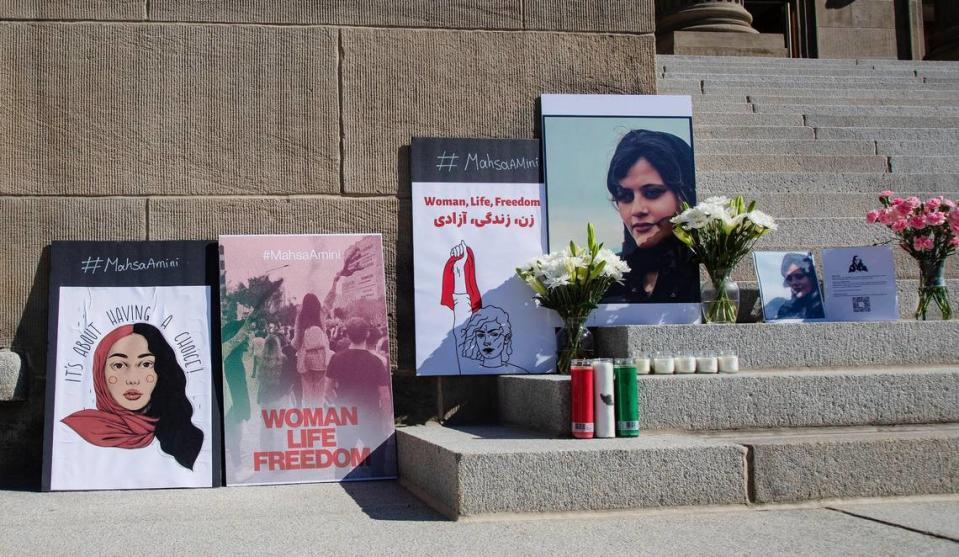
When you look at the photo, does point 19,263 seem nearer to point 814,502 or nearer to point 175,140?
point 175,140

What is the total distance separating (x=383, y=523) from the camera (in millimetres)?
4773

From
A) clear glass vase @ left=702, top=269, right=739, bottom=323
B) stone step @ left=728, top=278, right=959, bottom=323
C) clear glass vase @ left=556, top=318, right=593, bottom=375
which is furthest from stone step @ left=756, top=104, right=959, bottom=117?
clear glass vase @ left=556, top=318, right=593, bottom=375

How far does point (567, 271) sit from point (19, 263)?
3494 mm

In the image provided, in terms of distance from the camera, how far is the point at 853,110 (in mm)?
11516

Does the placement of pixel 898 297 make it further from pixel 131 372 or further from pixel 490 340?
pixel 131 372

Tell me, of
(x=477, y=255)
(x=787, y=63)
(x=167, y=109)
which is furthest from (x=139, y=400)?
(x=787, y=63)

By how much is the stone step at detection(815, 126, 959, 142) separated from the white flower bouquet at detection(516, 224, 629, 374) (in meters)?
4.84

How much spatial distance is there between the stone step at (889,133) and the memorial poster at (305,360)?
5839mm

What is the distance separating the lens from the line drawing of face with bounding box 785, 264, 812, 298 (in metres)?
6.86

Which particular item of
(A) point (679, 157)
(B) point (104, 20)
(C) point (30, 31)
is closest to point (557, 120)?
(A) point (679, 157)

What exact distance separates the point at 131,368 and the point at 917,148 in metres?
7.95

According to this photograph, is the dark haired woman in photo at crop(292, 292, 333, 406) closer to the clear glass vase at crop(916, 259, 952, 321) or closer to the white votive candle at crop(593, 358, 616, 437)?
the white votive candle at crop(593, 358, 616, 437)

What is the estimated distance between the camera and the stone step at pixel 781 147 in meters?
9.68

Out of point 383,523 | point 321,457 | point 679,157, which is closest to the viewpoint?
point 383,523
